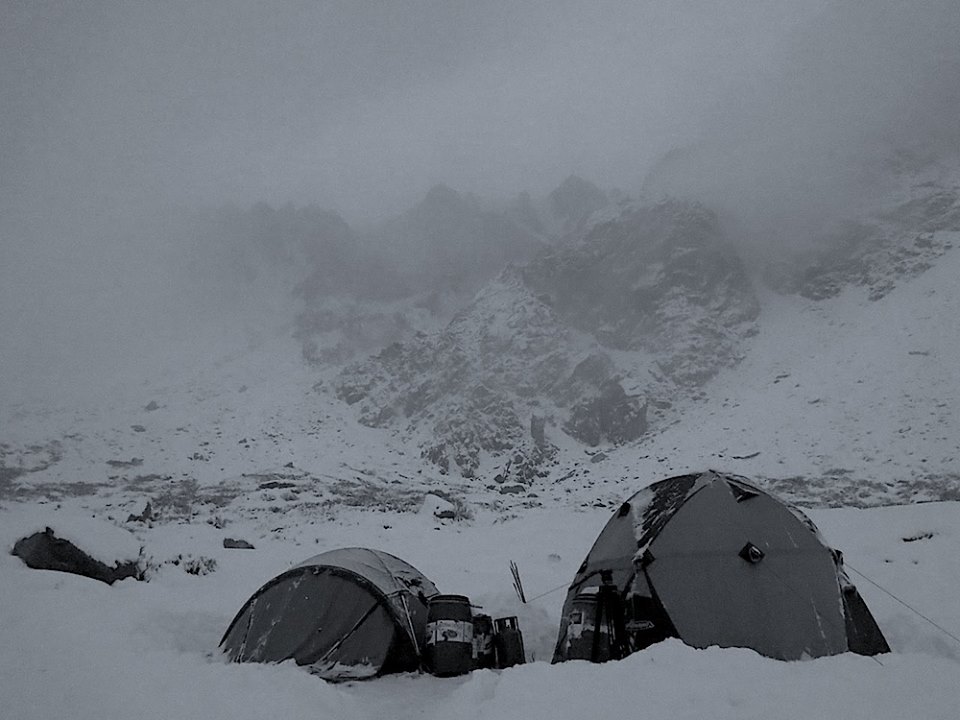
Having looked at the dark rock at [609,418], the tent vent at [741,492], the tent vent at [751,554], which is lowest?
the dark rock at [609,418]

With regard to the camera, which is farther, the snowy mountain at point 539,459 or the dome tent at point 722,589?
the dome tent at point 722,589

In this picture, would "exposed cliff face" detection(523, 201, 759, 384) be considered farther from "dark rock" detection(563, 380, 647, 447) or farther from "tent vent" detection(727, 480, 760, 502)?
"tent vent" detection(727, 480, 760, 502)

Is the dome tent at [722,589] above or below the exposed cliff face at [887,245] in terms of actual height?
below

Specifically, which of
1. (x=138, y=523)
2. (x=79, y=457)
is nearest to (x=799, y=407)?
(x=138, y=523)

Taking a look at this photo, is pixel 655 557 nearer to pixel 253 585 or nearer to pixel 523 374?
pixel 253 585

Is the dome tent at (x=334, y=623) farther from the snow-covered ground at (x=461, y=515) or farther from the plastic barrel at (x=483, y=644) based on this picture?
the plastic barrel at (x=483, y=644)

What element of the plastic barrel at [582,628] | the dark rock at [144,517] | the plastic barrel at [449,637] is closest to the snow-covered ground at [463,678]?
the plastic barrel at [449,637]

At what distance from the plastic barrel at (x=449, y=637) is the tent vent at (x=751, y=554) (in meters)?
2.84

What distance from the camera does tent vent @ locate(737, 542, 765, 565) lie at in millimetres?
4992

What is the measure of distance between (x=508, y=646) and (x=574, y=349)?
35802 mm

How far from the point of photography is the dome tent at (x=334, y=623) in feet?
17.1

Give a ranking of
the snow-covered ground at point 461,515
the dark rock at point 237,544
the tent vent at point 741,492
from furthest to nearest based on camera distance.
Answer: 1. the dark rock at point 237,544
2. the tent vent at point 741,492
3. the snow-covered ground at point 461,515

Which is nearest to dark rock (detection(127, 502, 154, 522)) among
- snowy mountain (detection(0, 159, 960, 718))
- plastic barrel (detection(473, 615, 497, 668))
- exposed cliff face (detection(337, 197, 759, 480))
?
snowy mountain (detection(0, 159, 960, 718))

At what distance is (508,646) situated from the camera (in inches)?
219
